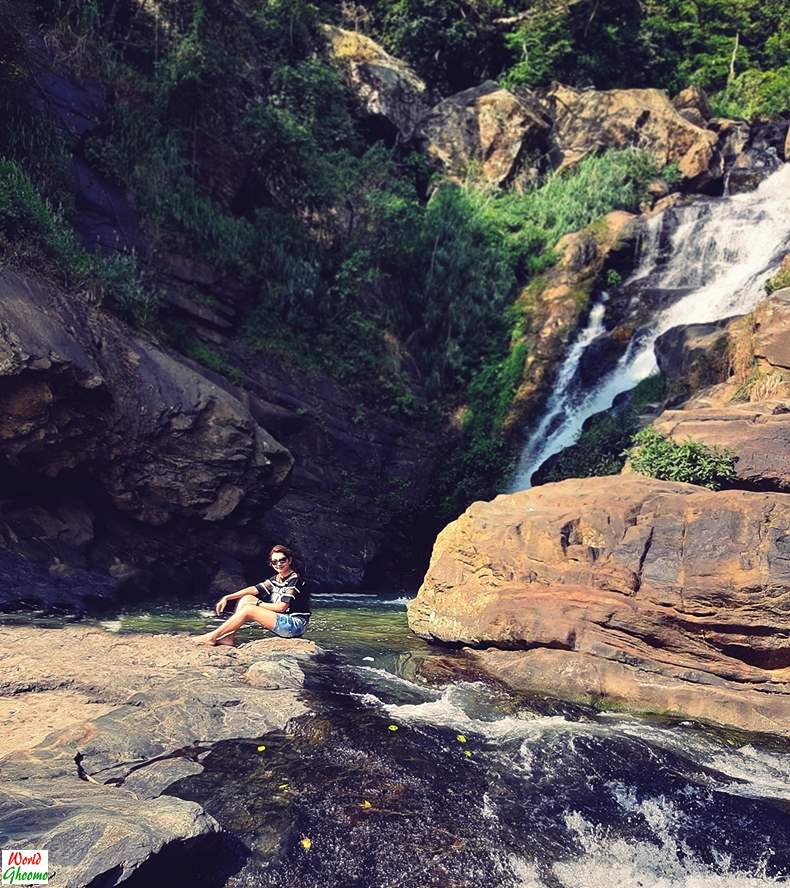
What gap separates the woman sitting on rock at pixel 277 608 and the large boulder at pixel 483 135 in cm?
2319

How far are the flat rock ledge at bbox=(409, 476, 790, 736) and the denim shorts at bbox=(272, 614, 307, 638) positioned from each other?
99.2 inches

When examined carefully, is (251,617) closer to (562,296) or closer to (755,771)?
(755,771)

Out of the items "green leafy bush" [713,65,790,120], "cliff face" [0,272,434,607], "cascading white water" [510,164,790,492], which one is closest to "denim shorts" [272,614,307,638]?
"cliff face" [0,272,434,607]

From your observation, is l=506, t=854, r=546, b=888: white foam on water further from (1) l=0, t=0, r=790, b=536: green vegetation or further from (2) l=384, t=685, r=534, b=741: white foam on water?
(1) l=0, t=0, r=790, b=536: green vegetation

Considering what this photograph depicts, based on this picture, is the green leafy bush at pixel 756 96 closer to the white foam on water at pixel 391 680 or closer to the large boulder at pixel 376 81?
the large boulder at pixel 376 81

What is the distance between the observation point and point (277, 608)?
940cm

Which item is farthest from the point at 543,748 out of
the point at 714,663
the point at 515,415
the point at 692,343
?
the point at 515,415

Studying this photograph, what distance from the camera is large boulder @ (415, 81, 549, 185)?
29297 mm

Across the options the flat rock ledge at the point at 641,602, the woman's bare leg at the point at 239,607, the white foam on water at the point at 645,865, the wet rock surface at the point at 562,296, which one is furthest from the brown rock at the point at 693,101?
the white foam on water at the point at 645,865

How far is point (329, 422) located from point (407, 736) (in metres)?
12.9

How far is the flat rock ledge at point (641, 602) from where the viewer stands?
8.95 m

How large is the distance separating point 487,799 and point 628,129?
29.2 m

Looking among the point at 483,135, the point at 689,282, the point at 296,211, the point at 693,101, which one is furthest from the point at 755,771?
the point at 693,101

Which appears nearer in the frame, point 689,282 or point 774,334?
point 774,334
